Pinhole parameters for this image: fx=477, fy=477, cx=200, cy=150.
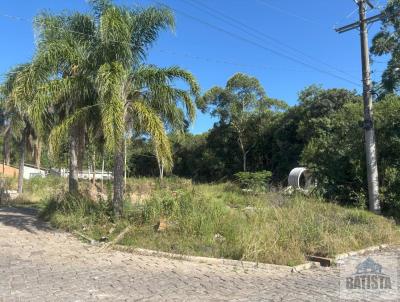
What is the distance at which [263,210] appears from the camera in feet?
43.5

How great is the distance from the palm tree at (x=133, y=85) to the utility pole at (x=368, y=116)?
697cm

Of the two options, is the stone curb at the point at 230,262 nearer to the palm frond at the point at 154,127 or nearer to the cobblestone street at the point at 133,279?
the cobblestone street at the point at 133,279

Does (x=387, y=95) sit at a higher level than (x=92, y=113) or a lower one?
higher

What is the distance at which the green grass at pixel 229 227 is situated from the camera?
1027 centimetres

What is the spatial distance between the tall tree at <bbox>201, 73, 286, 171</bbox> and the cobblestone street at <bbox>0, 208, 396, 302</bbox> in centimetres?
3584

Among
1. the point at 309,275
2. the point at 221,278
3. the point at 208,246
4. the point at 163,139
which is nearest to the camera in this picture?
the point at 221,278

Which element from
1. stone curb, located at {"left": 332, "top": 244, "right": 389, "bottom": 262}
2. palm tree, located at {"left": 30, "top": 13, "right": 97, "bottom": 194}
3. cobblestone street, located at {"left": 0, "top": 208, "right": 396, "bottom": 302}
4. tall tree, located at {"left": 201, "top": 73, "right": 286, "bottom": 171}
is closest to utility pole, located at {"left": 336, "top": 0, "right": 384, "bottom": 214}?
stone curb, located at {"left": 332, "top": 244, "right": 389, "bottom": 262}

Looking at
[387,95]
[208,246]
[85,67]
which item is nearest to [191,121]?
[85,67]

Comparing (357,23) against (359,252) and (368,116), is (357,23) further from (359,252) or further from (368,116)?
(359,252)

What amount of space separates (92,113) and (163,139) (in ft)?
7.69

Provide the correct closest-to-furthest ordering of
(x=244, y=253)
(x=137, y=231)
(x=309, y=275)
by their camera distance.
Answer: (x=309, y=275) → (x=244, y=253) → (x=137, y=231)

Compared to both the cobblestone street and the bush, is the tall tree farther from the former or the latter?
the cobblestone street

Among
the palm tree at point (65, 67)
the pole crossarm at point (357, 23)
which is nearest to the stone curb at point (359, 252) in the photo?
the palm tree at point (65, 67)

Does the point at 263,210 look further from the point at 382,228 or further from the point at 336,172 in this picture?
the point at 336,172
